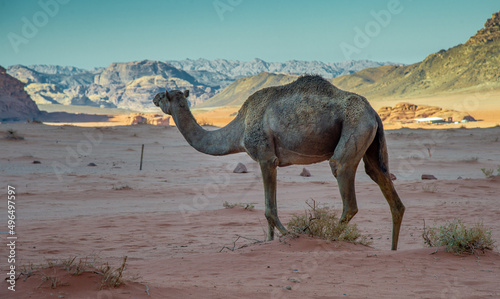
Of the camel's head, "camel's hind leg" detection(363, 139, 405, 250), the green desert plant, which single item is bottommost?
the green desert plant

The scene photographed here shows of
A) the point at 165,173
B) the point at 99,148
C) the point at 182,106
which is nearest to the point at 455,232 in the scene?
the point at 182,106

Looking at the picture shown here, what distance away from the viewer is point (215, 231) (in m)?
9.92

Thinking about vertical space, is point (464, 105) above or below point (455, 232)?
above

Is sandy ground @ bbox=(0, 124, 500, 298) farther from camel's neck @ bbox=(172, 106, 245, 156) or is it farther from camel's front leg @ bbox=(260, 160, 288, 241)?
camel's neck @ bbox=(172, 106, 245, 156)

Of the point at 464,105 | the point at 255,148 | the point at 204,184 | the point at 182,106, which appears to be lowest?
the point at 204,184

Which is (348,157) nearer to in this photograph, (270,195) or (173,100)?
(270,195)

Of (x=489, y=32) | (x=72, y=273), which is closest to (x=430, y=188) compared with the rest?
(x=72, y=273)

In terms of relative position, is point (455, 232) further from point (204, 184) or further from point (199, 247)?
point (204, 184)

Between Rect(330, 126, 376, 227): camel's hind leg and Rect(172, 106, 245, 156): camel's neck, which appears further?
Rect(172, 106, 245, 156): camel's neck

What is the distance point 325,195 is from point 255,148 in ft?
28.5

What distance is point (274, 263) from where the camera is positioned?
587 centimetres

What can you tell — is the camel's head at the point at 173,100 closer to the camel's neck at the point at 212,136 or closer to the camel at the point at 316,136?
the camel's neck at the point at 212,136

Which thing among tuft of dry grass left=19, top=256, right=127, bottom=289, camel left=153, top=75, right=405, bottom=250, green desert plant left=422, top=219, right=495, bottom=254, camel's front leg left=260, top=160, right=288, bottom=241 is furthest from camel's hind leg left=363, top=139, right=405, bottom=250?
tuft of dry grass left=19, top=256, right=127, bottom=289

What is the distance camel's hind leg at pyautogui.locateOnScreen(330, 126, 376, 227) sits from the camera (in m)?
6.79
